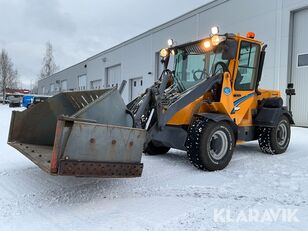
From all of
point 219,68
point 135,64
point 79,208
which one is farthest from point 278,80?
point 135,64

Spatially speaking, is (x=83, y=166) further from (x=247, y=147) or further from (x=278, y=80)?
(x=278, y=80)

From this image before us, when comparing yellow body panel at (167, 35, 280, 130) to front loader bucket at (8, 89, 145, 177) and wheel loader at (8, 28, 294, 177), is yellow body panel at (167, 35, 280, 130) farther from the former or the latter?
front loader bucket at (8, 89, 145, 177)

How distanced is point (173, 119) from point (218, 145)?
82cm

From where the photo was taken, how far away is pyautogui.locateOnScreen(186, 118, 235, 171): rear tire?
4.84 m

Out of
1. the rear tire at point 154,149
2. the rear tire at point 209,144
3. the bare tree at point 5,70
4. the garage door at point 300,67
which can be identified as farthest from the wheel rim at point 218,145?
the bare tree at point 5,70

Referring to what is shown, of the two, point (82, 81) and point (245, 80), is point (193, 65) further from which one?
point (82, 81)

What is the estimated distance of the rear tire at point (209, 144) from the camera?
4.84 m

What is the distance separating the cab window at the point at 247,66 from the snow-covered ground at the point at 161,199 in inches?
58.3

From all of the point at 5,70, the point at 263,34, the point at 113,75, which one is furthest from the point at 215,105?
the point at 5,70

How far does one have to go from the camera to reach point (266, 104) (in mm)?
6480

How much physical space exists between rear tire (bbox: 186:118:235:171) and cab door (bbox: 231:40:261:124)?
0.61m

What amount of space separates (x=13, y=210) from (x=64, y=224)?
2.20ft

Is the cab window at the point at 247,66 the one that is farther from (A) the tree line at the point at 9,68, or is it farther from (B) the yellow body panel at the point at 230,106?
(A) the tree line at the point at 9,68

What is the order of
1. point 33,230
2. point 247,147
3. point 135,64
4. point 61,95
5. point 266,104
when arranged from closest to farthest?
1. point 33,230
2. point 61,95
3. point 266,104
4. point 247,147
5. point 135,64
